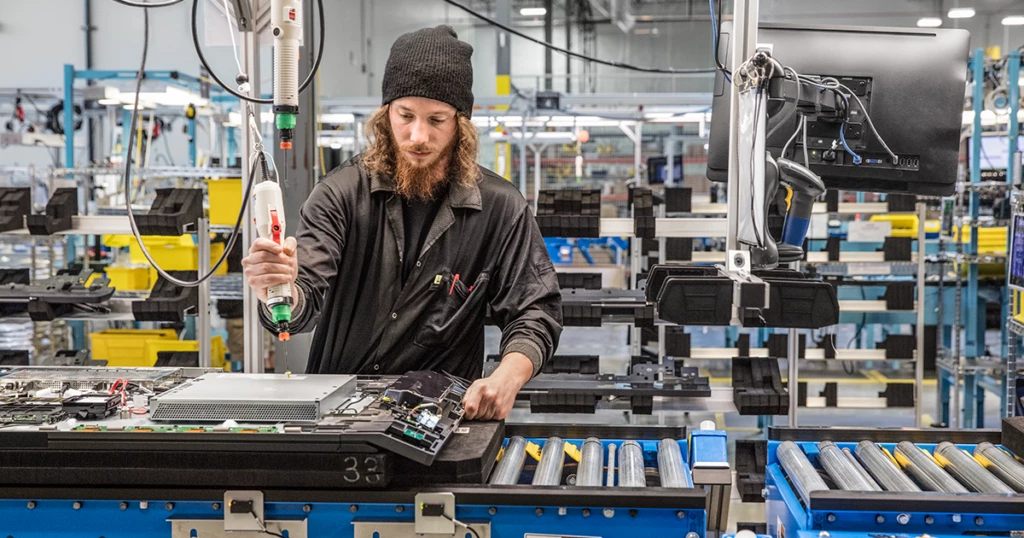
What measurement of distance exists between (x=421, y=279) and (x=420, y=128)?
33 centimetres

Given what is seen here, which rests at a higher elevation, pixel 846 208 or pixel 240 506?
pixel 846 208

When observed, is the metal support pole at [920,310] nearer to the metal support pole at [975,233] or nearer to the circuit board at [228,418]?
the metal support pole at [975,233]

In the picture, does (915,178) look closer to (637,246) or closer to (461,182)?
(461,182)

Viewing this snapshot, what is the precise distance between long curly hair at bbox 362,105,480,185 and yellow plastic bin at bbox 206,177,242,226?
3217 millimetres

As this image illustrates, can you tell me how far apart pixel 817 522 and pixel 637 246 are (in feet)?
12.4

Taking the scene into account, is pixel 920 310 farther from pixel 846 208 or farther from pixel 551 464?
pixel 551 464

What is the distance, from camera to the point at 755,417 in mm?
6102

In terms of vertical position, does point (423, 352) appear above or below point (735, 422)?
above

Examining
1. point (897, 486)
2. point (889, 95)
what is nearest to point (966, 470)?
point (897, 486)

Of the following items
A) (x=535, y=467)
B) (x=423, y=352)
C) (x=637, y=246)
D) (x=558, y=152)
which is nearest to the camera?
(x=535, y=467)

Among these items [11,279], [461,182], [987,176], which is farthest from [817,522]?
[987,176]

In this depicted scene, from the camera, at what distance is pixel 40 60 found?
38.3 ft

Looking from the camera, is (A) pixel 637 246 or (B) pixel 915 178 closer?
(B) pixel 915 178

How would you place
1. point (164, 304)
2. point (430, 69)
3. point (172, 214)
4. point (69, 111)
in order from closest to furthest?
point (430, 69) < point (172, 214) < point (164, 304) < point (69, 111)
